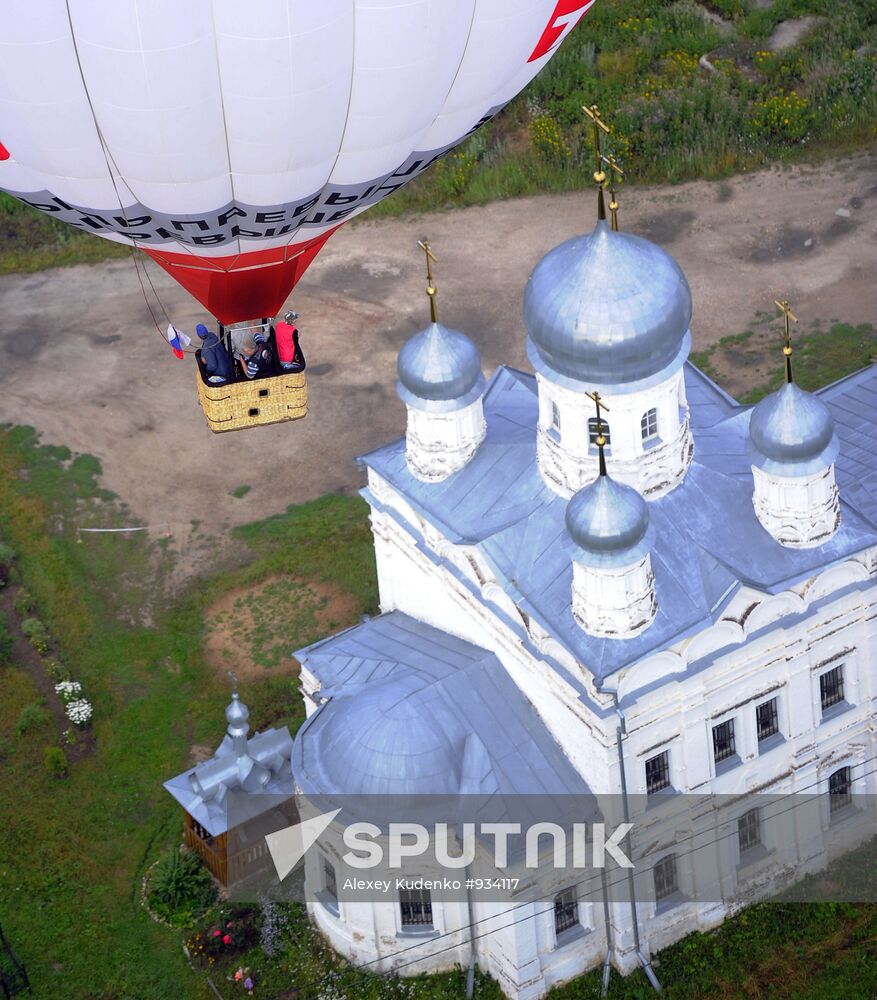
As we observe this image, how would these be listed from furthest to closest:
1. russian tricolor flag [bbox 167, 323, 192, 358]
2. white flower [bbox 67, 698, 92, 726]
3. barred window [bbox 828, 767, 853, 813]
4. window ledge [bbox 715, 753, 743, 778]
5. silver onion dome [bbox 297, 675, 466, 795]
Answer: white flower [bbox 67, 698, 92, 726] → barred window [bbox 828, 767, 853, 813] → window ledge [bbox 715, 753, 743, 778] → silver onion dome [bbox 297, 675, 466, 795] → russian tricolor flag [bbox 167, 323, 192, 358]

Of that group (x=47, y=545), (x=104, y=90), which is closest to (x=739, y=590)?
(x=104, y=90)

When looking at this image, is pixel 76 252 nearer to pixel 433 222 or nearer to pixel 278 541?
pixel 433 222

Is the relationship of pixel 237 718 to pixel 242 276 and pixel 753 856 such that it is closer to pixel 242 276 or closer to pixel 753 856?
pixel 242 276

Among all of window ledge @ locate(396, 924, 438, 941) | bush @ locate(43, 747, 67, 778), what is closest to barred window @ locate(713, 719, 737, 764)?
window ledge @ locate(396, 924, 438, 941)

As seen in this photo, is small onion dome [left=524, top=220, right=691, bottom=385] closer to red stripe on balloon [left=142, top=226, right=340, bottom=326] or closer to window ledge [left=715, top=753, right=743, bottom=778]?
red stripe on balloon [left=142, top=226, right=340, bottom=326]

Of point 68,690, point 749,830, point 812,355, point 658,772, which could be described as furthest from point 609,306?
point 812,355

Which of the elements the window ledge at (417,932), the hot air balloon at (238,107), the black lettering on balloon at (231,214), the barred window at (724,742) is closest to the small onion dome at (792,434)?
the barred window at (724,742)
